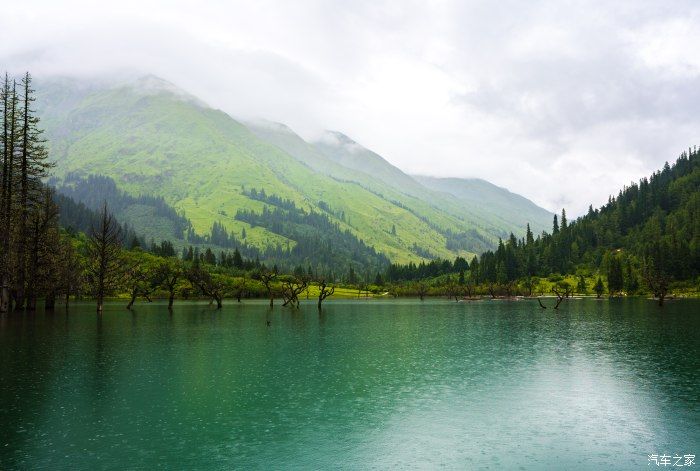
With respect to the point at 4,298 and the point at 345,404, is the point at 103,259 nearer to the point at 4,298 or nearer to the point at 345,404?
the point at 4,298

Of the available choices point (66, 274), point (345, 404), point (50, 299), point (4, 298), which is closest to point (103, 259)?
point (66, 274)

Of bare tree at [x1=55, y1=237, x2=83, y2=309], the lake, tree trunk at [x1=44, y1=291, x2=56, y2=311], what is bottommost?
the lake

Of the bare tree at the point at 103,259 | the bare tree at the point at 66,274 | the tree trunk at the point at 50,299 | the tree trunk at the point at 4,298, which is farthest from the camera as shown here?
the tree trunk at the point at 50,299

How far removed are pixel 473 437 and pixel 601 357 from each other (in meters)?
32.2

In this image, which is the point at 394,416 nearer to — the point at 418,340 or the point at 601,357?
the point at 601,357

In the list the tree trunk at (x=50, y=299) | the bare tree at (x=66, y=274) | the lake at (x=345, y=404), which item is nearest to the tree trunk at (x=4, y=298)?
the bare tree at (x=66, y=274)

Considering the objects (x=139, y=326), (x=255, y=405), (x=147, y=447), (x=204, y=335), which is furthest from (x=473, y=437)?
(x=139, y=326)

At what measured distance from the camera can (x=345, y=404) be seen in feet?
110

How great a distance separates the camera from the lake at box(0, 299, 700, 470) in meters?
A: 24.1

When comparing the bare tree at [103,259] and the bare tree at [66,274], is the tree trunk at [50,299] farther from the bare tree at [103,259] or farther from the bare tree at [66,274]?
the bare tree at [103,259]

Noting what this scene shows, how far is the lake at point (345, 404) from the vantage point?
79.0 ft

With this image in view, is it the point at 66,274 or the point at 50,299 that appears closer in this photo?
the point at 50,299

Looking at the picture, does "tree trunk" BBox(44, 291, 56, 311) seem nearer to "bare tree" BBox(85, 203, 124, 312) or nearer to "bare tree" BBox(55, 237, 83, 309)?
"bare tree" BBox(55, 237, 83, 309)

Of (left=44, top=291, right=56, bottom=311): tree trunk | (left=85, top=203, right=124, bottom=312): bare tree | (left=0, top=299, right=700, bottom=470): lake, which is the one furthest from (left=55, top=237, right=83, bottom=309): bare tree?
(left=0, top=299, right=700, bottom=470): lake
